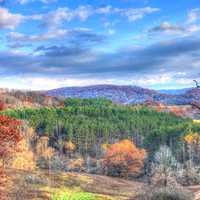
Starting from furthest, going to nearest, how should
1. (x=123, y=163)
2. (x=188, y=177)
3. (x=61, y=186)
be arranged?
(x=123, y=163), (x=188, y=177), (x=61, y=186)

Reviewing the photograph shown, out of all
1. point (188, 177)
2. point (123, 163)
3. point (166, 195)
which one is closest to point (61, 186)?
point (188, 177)

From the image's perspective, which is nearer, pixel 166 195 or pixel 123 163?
pixel 166 195

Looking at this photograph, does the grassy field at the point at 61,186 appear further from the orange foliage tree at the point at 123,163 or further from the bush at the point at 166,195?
the bush at the point at 166,195

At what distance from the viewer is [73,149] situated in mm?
196000

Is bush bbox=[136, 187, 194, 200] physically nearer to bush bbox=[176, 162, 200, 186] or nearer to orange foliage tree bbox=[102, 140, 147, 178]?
bush bbox=[176, 162, 200, 186]

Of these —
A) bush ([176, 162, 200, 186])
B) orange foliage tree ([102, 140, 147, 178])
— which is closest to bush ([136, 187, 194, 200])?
bush ([176, 162, 200, 186])

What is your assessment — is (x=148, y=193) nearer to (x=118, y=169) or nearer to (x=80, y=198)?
(x=80, y=198)

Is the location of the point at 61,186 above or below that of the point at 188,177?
above

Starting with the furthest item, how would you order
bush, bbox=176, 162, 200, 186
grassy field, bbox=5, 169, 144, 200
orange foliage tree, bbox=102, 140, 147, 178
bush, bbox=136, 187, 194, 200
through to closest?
1. orange foliage tree, bbox=102, 140, 147, 178
2. bush, bbox=176, 162, 200, 186
3. grassy field, bbox=5, 169, 144, 200
4. bush, bbox=136, 187, 194, 200

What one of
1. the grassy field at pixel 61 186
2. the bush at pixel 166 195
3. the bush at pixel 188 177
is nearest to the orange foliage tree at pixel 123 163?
the grassy field at pixel 61 186

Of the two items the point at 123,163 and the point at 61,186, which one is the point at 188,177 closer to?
the point at 123,163

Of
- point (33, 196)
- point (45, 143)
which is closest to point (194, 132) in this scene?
point (45, 143)

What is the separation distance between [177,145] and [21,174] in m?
88.9

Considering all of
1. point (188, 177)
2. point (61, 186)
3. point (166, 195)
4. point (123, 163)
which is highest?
point (166, 195)
